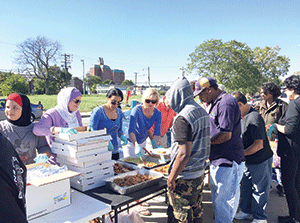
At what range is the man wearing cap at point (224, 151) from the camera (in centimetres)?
208

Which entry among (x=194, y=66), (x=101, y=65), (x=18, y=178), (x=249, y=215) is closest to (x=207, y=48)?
(x=194, y=66)

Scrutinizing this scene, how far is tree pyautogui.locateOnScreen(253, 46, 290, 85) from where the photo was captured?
33969 mm

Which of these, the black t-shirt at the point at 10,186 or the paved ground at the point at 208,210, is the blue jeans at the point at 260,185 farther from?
the black t-shirt at the point at 10,186

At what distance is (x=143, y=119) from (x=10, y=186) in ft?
9.59

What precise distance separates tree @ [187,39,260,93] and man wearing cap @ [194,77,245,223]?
1063 inches

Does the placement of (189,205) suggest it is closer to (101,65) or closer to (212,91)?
(212,91)

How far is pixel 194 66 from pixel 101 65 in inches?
3821

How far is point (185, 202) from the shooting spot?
5.99 feet

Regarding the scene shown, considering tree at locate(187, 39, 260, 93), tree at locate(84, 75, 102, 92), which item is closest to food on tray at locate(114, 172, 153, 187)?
tree at locate(187, 39, 260, 93)

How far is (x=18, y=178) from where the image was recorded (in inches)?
24.3

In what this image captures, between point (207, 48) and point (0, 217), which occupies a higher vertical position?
point (207, 48)

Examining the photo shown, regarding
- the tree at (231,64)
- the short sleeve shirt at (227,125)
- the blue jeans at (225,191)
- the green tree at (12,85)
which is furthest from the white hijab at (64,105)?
the green tree at (12,85)

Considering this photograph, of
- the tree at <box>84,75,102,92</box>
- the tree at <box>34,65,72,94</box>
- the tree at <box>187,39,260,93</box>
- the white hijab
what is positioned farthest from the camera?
the tree at <box>84,75,102,92</box>

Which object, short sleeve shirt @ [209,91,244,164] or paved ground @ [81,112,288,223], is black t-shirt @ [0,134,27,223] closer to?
short sleeve shirt @ [209,91,244,164]
